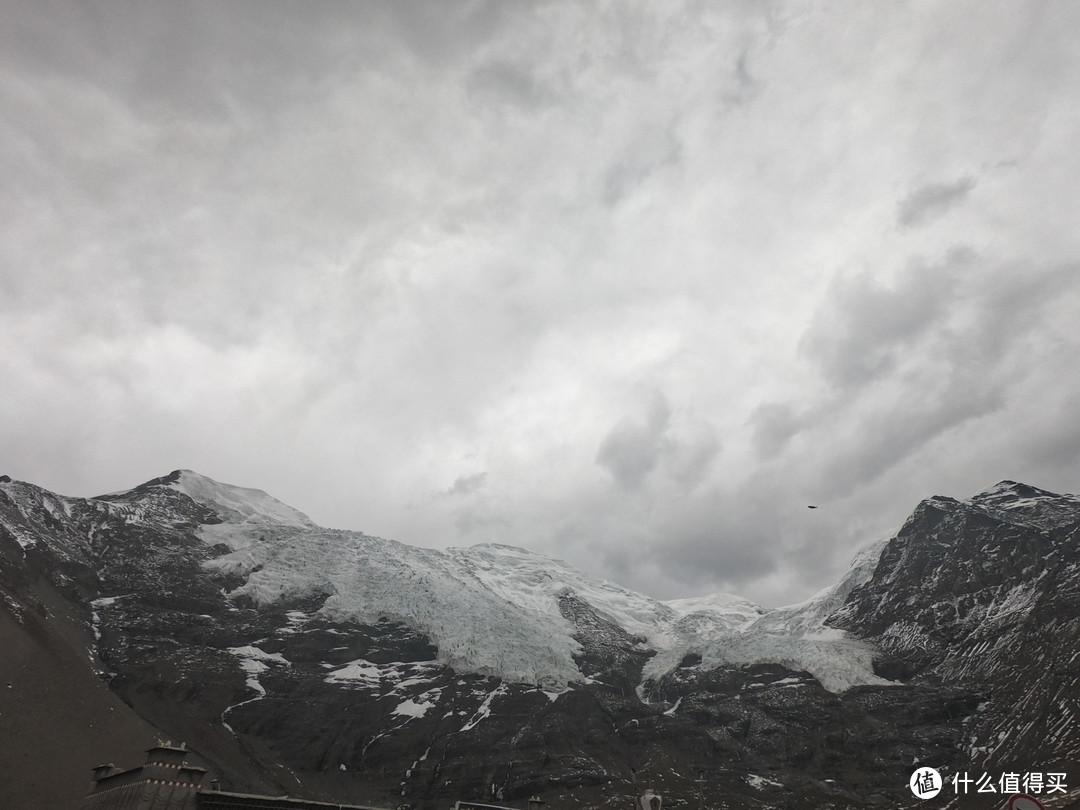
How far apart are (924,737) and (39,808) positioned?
673ft

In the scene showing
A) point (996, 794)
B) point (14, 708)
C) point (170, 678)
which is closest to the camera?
point (14, 708)

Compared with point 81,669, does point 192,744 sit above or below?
below

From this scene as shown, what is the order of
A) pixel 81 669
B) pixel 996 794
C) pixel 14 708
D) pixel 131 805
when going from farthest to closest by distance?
pixel 81 669 → pixel 996 794 → pixel 14 708 → pixel 131 805

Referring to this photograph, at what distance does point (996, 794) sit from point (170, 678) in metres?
205

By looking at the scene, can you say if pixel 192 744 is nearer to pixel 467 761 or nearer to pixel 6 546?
pixel 467 761

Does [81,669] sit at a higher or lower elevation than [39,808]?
higher

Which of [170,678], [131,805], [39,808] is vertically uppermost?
[170,678]

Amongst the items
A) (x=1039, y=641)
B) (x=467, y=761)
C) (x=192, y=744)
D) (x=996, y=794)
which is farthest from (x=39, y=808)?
(x=1039, y=641)

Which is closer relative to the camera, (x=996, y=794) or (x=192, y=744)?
(x=996, y=794)

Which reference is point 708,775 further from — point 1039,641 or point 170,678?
point 170,678

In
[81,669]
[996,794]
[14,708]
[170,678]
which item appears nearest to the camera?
[14,708]

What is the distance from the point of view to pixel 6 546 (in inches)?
7638

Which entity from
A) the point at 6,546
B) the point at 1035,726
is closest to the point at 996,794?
the point at 1035,726

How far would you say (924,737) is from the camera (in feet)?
609
